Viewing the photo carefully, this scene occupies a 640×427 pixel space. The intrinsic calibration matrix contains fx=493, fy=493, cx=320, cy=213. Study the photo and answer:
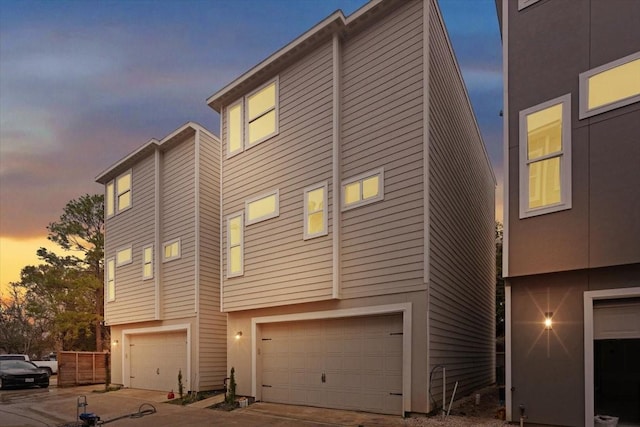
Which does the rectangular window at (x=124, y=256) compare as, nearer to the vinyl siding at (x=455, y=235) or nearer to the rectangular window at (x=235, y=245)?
the rectangular window at (x=235, y=245)

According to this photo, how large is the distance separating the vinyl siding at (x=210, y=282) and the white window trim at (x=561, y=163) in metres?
9.97

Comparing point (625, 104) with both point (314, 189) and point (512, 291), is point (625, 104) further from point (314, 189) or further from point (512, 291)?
point (314, 189)

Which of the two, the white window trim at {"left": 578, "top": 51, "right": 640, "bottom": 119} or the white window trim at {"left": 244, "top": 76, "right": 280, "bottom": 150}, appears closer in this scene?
the white window trim at {"left": 578, "top": 51, "right": 640, "bottom": 119}

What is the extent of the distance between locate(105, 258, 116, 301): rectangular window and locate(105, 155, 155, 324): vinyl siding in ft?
0.74

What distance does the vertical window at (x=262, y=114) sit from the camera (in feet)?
41.8

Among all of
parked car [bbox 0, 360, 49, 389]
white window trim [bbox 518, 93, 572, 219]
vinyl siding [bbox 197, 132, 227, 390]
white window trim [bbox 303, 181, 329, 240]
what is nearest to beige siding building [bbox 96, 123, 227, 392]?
vinyl siding [bbox 197, 132, 227, 390]

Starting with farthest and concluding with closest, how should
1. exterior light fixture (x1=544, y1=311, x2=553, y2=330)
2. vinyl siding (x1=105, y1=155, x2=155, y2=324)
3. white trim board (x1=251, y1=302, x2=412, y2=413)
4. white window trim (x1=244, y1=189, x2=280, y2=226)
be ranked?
vinyl siding (x1=105, y1=155, x2=155, y2=324) < white window trim (x1=244, y1=189, x2=280, y2=226) < white trim board (x1=251, y1=302, x2=412, y2=413) < exterior light fixture (x1=544, y1=311, x2=553, y2=330)

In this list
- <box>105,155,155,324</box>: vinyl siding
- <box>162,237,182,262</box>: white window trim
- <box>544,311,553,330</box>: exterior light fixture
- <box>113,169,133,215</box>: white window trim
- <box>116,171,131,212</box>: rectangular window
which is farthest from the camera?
<box>116,171,131,212</box>: rectangular window

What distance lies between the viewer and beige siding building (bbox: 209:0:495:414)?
9.59 m

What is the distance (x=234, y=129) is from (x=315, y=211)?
4.20 m

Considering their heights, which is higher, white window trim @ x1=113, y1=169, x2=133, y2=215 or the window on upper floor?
the window on upper floor

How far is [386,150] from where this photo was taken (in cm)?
1013

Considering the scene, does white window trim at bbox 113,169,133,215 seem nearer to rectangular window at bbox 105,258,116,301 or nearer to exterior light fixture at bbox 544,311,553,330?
rectangular window at bbox 105,258,116,301

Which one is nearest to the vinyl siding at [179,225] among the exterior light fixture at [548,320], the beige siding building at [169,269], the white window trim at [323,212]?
the beige siding building at [169,269]
